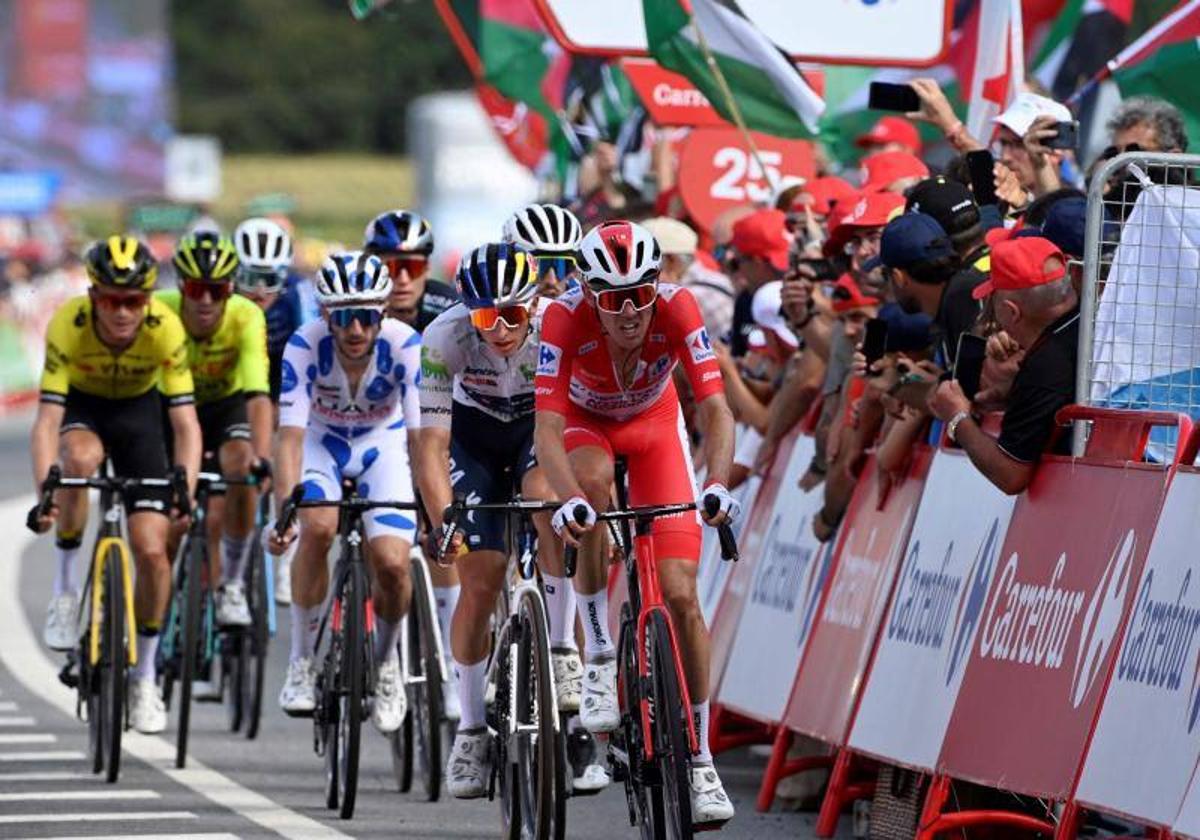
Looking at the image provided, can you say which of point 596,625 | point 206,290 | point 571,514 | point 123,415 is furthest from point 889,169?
point 571,514

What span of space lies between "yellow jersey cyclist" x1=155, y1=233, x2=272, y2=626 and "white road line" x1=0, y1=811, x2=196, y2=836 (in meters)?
2.71

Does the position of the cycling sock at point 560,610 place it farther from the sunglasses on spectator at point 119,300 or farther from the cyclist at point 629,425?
the sunglasses on spectator at point 119,300

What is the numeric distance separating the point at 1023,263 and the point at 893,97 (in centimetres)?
316

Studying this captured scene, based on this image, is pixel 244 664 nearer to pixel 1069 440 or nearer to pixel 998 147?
pixel 998 147

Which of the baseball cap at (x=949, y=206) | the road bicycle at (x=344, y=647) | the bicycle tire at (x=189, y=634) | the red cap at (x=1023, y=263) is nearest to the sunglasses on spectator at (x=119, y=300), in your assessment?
the bicycle tire at (x=189, y=634)

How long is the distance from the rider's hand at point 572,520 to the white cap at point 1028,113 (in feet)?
9.30

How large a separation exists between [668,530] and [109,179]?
63105 mm

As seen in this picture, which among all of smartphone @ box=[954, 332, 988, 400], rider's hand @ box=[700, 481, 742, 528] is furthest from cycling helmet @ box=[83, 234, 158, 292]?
rider's hand @ box=[700, 481, 742, 528]

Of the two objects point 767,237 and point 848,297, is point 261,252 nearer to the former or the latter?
point 767,237

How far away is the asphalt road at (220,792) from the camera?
10.7m

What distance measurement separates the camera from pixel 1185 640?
802 cm

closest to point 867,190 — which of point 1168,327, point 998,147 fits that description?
point 998,147

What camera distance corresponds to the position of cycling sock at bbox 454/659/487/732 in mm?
10336

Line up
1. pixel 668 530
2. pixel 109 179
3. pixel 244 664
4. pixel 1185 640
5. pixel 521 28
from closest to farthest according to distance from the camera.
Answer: pixel 1185 640
pixel 668 530
pixel 244 664
pixel 521 28
pixel 109 179
